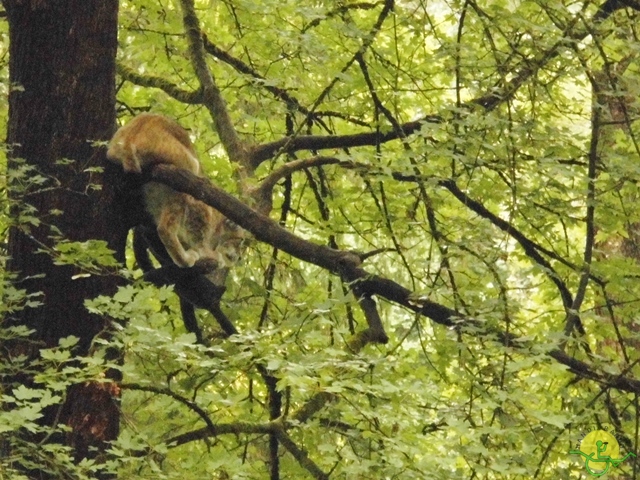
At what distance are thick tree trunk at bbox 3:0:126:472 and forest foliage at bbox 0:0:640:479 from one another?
15 centimetres

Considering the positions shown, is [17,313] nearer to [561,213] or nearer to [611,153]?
[561,213]

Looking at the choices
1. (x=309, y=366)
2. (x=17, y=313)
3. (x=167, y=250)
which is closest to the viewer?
(x=309, y=366)

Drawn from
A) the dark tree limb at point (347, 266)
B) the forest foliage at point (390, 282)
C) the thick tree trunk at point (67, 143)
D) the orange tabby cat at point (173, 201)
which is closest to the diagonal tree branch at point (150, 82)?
the forest foliage at point (390, 282)

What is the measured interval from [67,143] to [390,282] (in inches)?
62.9

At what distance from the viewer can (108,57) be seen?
166 inches

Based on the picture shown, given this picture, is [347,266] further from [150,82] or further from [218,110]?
[150,82]

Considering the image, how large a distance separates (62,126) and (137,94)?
2.07m

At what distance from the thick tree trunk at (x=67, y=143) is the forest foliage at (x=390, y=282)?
0.15 meters

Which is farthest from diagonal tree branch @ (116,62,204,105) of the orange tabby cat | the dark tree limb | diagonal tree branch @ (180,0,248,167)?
the dark tree limb

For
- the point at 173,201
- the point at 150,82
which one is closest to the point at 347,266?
the point at 173,201

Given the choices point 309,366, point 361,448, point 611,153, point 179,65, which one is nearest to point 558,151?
point 611,153

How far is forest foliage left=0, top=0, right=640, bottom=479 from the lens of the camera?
11.0 ft

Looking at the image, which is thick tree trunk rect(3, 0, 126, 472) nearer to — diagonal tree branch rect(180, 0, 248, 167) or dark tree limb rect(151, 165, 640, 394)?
dark tree limb rect(151, 165, 640, 394)

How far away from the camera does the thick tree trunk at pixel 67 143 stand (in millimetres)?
4000
